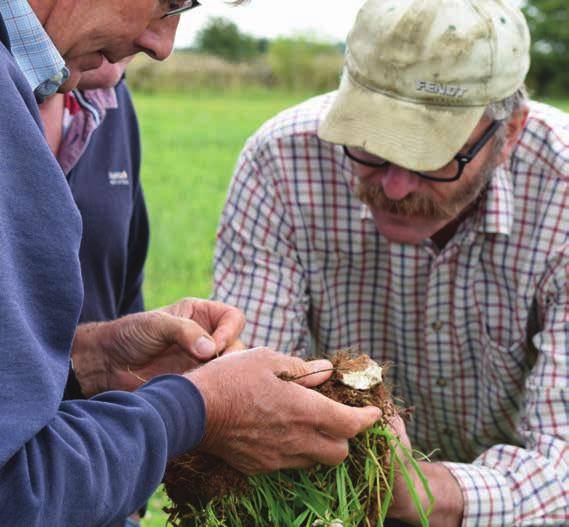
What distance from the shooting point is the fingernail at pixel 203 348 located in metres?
2.51

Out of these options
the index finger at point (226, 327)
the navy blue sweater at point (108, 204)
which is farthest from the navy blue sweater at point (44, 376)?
the navy blue sweater at point (108, 204)

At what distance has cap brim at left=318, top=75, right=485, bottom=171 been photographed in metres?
2.96

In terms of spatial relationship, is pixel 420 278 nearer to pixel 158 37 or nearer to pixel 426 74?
pixel 426 74

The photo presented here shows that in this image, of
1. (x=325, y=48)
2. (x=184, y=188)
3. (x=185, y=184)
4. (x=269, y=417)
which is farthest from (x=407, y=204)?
(x=325, y=48)

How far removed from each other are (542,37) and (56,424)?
70629mm

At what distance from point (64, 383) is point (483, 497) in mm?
1609

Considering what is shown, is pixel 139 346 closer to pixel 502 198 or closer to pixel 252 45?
pixel 502 198

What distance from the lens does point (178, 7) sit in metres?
2.08

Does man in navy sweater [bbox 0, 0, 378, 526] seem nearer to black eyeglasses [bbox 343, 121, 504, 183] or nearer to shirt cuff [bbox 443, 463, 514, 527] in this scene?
shirt cuff [bbox 443, 463, 514, 527]

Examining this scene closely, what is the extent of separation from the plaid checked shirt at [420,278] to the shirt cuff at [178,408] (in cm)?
131

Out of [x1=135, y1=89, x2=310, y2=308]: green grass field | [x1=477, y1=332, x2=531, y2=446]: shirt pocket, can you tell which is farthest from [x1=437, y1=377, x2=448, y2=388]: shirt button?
[x1=135, y1=89, x2=310, y2=308]: green grass field

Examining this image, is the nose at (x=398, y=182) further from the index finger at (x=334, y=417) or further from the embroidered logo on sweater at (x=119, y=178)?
the index finger at (x=334, y=417)

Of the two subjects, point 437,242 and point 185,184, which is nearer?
point 437,242

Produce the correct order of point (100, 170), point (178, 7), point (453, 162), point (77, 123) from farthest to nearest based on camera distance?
point (100, 170) < point (77, 123) < point (453, 162) < point (178, 7)
